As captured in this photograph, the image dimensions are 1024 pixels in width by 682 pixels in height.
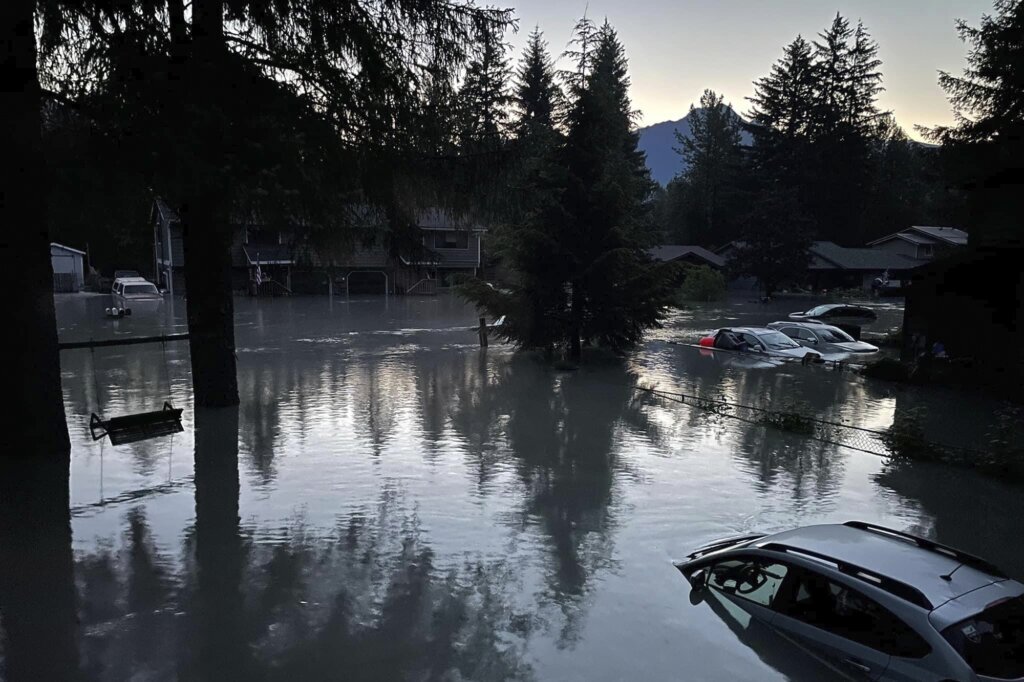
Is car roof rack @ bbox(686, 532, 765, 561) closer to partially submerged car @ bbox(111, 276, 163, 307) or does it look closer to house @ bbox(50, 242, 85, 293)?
partially submerged car @ bbox(111, 276, 163, 307)

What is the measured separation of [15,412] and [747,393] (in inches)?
696

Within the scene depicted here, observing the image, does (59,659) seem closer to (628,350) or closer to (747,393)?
(747,393)

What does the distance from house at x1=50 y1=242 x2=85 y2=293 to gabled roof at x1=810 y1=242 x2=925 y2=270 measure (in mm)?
64719

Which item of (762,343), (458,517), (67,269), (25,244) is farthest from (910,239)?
(67,269)

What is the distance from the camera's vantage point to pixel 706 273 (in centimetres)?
5831

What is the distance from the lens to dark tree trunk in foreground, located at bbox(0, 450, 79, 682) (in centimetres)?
671

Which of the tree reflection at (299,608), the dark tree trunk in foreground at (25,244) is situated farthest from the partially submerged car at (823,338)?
the dark tree trunk in foreground at (25,244)

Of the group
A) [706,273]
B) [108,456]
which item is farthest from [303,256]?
[706,273]

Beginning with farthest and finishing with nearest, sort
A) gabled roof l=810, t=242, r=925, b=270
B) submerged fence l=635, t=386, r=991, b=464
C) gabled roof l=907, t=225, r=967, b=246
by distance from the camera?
gabled roof l=907, t=225, r=967, b=246 < gabled roof l=810, t=242, r=925, b=270 < submerged fence l=635, t=386, r=991, b=464

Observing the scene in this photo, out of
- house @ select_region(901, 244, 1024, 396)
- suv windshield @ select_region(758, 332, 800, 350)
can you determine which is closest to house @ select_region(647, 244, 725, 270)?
suv windshield @ select_region(758, 332, 800, 350)

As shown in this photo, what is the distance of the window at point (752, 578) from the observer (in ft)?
23.8

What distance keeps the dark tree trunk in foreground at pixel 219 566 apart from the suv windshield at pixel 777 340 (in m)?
19.7

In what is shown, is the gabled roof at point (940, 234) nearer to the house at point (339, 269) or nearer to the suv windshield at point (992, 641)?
the house at point (339, 269)

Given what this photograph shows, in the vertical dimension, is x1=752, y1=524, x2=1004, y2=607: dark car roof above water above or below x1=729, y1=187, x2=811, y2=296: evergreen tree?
below
